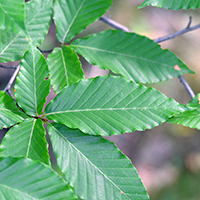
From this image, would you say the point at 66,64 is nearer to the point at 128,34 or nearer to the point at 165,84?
the point at 128,34

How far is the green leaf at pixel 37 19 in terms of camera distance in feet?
2.54

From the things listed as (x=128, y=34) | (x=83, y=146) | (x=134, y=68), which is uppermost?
(x=128, y=34)

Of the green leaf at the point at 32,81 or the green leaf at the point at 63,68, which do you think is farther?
the green leaf at the point at 63,68

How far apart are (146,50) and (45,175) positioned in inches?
22.2

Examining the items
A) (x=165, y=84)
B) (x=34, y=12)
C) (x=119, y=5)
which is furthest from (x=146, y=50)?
(x=119, y=5)

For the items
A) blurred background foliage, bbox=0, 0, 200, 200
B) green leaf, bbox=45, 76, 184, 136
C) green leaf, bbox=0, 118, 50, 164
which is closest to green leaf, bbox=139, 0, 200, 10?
green leaf, bbox=45, 76, 184, 136

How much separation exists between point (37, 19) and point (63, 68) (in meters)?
0.20

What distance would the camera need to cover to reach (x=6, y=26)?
53 centimetres

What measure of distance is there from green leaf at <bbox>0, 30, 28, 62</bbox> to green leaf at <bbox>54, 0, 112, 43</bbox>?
0.15m

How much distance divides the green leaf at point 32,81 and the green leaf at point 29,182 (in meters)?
0.18

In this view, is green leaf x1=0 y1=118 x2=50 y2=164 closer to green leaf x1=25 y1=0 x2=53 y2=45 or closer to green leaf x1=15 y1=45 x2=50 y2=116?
green leaf x1=15 y1=45 x2=50 y2=116

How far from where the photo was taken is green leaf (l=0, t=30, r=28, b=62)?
2.45 feet

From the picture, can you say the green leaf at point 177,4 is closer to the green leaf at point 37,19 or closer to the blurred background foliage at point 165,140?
the green leaf at point 37,19

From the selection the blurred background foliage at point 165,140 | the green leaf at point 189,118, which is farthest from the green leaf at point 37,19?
the blurred background foliage at point 165,140
